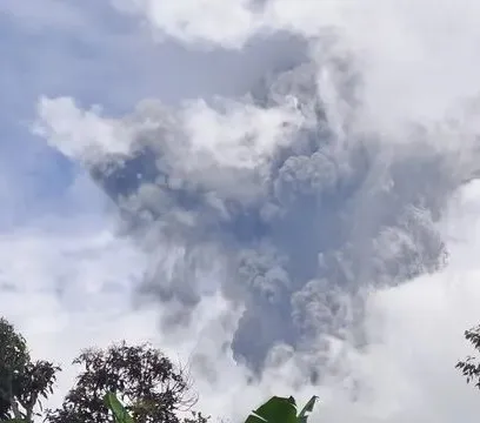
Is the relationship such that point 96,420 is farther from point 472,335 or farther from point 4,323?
point 472,335

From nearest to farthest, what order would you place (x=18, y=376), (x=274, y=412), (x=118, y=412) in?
(x=274, y=412), (x=118, y=412), (x=18, y=376)

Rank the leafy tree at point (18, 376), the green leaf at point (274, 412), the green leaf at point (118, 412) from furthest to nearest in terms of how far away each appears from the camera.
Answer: the leafy tree at point (18, 376) < the green leaf at point (118, 412) < the green leaf at point (274, 412)

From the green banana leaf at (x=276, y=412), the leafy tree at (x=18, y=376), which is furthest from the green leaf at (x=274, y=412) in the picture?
the leafy tree at (x=18, y=376)

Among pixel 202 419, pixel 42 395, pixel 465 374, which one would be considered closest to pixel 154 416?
pixel 202 419

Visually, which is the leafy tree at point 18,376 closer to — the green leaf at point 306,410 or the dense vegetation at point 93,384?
the dense vegetation at point 93,384

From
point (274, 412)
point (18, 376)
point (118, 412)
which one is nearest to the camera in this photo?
point (274, 412)

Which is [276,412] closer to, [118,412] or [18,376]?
[118,412]

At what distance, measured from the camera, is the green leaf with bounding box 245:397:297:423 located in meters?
14.8

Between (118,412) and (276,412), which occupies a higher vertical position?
(118,412)

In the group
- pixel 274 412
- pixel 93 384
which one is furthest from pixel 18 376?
pixel 274 412

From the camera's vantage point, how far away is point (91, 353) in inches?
1479

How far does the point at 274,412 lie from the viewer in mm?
14805

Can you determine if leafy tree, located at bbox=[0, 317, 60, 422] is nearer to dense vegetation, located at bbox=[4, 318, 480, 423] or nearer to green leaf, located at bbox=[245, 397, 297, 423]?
dense vegetation, located at bbox=[4, 318, 480, 423]

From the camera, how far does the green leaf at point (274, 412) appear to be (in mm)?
14781
